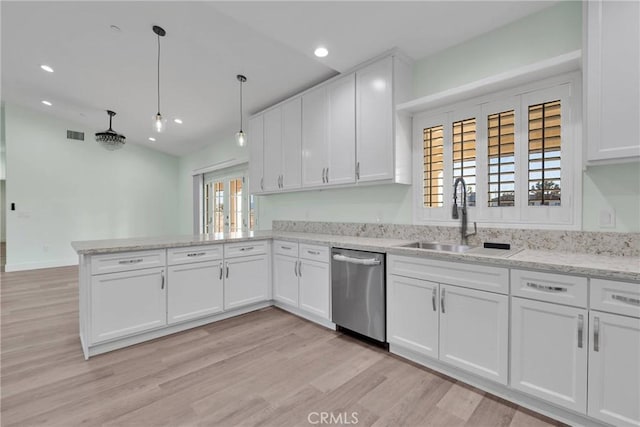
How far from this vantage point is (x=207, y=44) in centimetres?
304

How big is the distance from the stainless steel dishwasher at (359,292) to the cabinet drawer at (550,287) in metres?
0.94

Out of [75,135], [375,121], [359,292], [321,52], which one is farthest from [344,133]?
[75,135]

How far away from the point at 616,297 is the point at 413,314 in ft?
3.69

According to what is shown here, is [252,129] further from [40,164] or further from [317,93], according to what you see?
[40,164]

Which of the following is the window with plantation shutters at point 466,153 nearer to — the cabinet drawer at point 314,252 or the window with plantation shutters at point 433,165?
the window with plantation shutters at point 433,165

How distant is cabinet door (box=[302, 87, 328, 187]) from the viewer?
3.33 meters

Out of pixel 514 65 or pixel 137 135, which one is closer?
pixel 514 65

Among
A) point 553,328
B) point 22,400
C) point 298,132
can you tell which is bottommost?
point 22,400

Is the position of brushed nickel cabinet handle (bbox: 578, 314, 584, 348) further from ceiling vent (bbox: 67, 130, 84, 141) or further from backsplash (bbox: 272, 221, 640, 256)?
ceiling vent (bbox: 67, 130, 84, 141)

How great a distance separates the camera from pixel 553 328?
5.26 ft

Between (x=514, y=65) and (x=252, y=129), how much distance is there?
3.23m

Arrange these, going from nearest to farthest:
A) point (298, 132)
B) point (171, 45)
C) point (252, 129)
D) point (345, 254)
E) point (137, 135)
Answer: point (345, 254), point (171, 45), point (298, 132), point (252, 129), point (137, 135)

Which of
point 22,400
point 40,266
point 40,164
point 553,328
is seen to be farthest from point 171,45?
point 40,266

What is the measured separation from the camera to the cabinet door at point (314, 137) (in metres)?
3.33
